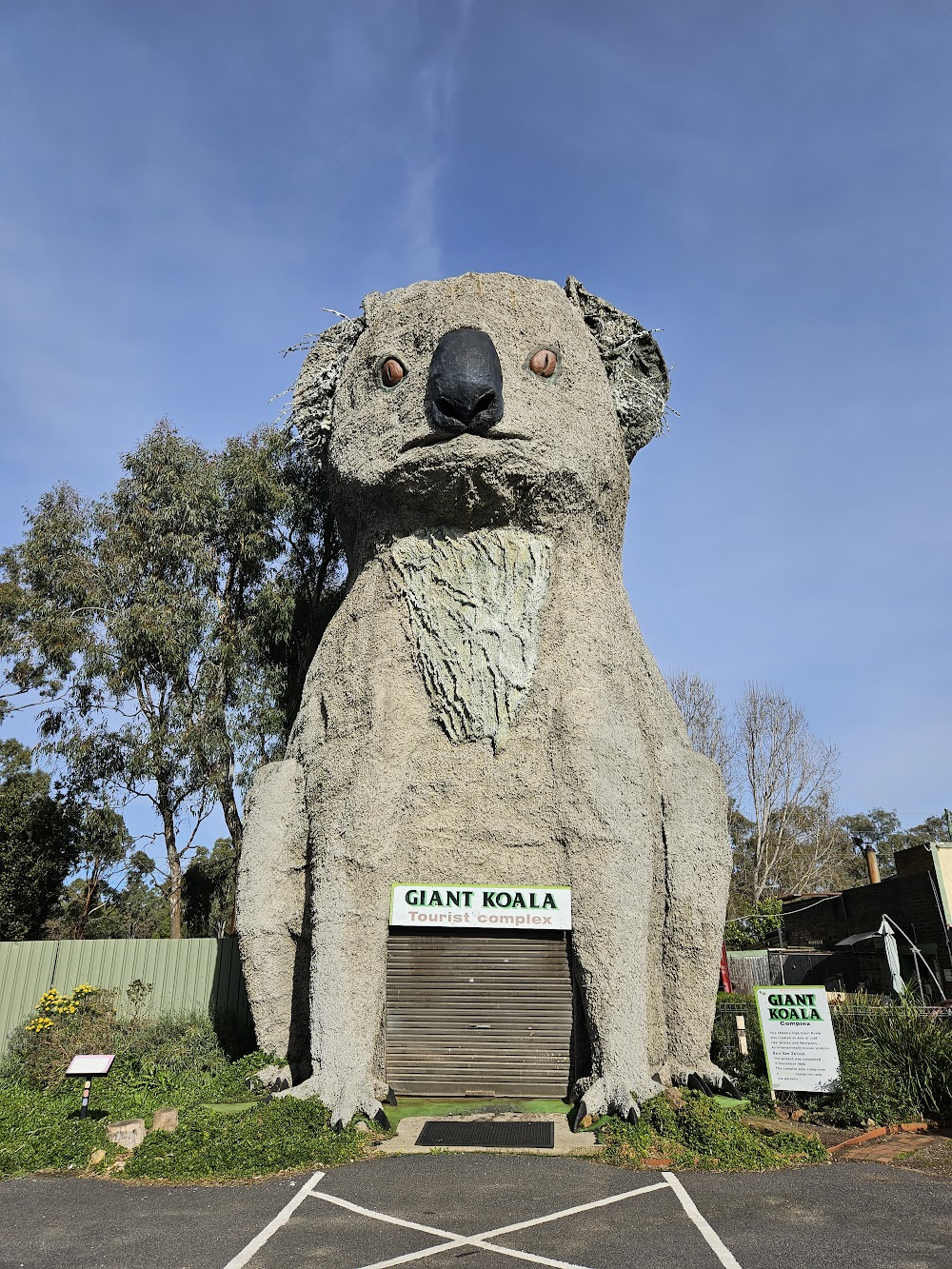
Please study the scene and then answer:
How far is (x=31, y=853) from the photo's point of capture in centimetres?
1966

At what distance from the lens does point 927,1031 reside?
26.1 feet

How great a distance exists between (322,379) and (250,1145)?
291 inches

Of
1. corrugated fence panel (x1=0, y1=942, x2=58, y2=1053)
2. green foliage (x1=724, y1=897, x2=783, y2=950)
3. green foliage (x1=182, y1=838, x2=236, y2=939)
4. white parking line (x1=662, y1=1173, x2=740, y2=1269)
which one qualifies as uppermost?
green foliage (x1=182, y1=838, x2=236, y2=939)

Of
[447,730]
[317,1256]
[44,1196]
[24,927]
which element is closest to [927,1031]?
Result: [447,730]

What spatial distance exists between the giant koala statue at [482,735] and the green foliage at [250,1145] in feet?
1.61

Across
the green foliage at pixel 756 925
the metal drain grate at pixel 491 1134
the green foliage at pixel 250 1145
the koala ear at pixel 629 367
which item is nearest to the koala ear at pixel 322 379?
the koala ear at pixel 629 367

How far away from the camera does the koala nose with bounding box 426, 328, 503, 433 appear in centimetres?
796

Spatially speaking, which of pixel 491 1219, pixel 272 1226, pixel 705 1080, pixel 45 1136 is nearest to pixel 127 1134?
pixel 45 1136

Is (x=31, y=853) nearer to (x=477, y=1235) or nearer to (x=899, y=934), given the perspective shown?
(x=477, y=1235)

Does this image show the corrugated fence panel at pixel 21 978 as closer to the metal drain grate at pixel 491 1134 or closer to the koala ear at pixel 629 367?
the metal drain grate at pixel 491 1134

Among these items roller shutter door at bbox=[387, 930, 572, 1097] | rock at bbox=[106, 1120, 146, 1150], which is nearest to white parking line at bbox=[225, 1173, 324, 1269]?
rock at bbox=[106, 1120, 146, 1150]

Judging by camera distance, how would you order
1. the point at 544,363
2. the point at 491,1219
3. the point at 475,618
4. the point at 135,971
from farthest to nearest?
the point at 135,971
the point at 544,363
the point at 475,618
the point at 491,1219

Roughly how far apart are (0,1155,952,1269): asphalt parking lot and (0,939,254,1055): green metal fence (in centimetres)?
639

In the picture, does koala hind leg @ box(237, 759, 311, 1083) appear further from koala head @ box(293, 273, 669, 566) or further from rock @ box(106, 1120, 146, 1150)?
koala head @ box(293, 273, 669, 566)
